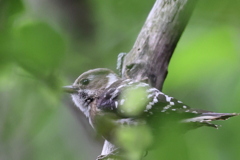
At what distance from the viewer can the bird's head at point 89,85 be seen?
2422mm

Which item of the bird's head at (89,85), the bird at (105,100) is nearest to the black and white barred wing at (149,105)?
the bird at (105,100)

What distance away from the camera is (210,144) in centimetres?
45

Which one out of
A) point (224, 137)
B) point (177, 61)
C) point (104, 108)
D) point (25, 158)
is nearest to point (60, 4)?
point (104, 108)

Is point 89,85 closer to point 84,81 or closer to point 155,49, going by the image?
point 84,81

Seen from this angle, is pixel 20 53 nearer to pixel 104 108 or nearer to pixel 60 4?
pixel 104 108

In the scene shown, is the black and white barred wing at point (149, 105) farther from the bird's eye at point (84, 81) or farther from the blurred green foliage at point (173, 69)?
the bird's eye at point (84, 81)

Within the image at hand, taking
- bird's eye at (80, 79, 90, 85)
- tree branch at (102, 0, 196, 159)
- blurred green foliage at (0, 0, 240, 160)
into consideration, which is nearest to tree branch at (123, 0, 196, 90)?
tree branch at (102, 0, 196, 159)

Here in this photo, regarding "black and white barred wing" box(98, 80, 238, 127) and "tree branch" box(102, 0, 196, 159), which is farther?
"tree branch" box(102, 0, 196, 159)

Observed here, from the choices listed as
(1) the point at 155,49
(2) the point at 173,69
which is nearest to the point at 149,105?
(2) the point at 173,69

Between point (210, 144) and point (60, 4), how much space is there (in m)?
2.21

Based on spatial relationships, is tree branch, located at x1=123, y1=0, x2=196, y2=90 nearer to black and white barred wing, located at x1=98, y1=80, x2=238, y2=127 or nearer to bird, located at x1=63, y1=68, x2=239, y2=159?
bird, located at x1=63, y1=68, x2=239, y2=159

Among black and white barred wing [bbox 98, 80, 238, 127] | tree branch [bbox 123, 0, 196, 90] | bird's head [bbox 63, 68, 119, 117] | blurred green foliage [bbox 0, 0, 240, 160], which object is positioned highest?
bird's head [bbox 63, 68, 119, 117]

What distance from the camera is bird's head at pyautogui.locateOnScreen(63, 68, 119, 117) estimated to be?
2.42 metres

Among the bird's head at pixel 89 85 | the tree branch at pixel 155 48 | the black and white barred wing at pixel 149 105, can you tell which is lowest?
the black and white barred wing at pixel 149 105
